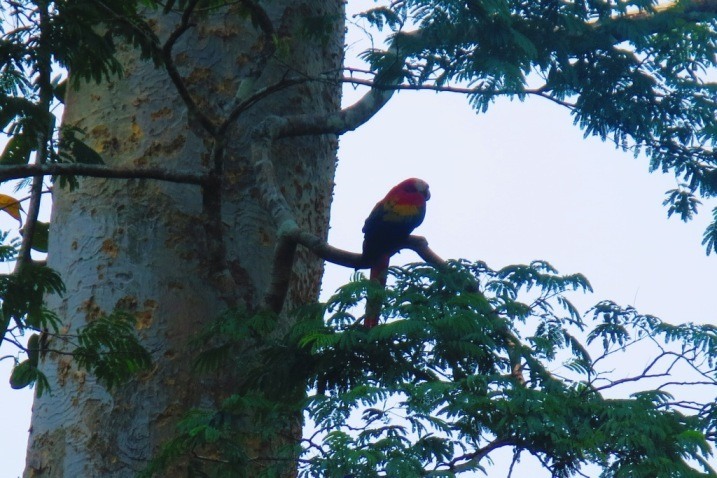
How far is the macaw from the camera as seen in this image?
3797mm

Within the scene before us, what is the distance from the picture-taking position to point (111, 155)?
3945mm

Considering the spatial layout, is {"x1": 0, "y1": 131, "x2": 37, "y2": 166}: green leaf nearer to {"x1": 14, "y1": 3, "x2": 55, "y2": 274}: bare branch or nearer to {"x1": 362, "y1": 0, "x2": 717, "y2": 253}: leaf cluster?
{"x1": 14, "y1": 3, "x2": 55, "y2": 274}: bare branch

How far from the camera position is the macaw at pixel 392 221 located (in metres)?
3.80

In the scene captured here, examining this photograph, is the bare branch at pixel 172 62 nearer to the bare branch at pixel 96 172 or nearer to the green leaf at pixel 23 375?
the bare branch at pixel 96 172

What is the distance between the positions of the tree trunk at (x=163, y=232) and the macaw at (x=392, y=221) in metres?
0.28

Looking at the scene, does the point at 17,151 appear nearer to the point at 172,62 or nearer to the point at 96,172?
the point at 96,172

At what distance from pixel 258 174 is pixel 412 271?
2.87 ft

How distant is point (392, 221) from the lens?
4.13 meters

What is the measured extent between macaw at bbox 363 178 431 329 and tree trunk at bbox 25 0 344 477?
278mm

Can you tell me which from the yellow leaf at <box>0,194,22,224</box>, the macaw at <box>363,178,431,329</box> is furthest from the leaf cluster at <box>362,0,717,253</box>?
the yellow leaf at <box>0,194,22,224</box>

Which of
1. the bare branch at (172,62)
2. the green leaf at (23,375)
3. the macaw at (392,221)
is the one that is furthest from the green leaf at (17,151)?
the macaw at (392,221)

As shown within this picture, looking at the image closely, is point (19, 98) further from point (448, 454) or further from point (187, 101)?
point (448, 454)

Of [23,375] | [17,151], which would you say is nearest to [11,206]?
[17,151]

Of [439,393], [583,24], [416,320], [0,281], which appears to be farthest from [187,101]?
[583,24]
